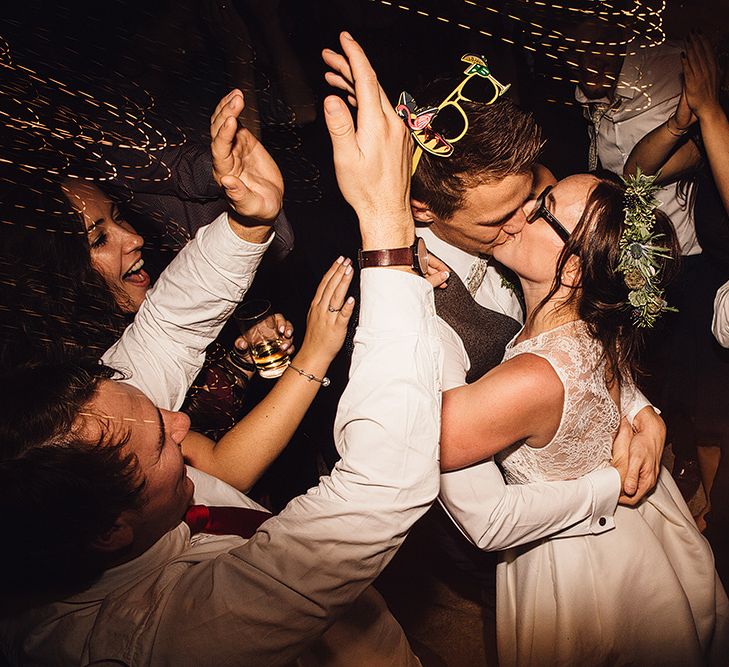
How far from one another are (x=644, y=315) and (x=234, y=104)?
4.12 ft

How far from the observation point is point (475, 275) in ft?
5.86

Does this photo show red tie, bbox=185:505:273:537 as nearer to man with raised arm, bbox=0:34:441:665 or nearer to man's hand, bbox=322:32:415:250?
man with raised arm, bbox=0:34:441:665

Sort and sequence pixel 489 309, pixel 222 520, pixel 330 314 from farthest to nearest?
pixel 489 309 → pixel 330 314 → pixel 222 520

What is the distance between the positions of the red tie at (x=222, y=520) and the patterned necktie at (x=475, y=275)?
0.99m

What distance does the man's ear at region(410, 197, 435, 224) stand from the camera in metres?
1.68

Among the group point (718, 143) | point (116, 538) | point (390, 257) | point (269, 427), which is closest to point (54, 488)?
point (116, 538)

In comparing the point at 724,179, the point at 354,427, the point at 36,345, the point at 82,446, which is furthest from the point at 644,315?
the point at 36,345

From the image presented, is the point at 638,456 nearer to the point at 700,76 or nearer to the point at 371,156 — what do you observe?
the point at 371,156

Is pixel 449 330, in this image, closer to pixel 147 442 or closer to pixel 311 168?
pixel 147 442

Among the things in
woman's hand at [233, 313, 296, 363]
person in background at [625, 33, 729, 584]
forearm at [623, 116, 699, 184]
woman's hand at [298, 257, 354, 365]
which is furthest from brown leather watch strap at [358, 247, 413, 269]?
forearm at [623, 116, 699, 184]

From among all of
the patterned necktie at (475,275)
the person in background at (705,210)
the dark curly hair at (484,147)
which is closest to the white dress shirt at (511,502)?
the patterned necktie at (475,275)

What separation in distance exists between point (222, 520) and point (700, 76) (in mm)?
2200

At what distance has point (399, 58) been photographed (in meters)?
2.18

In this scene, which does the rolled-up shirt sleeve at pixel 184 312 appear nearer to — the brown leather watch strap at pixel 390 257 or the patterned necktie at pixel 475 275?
the brown leather watch strap at pixel 390 257
